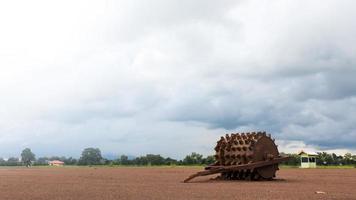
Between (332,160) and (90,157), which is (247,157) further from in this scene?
(90,157)

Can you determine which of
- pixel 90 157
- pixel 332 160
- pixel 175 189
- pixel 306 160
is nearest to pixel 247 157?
pixel 175 189

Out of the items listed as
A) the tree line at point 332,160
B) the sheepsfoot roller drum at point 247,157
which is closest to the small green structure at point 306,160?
the tree line at point 332,160

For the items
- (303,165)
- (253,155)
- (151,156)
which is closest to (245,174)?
(253,155)

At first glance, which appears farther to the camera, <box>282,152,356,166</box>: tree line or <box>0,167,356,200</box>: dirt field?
<box>282,152,356,166</box>: tree line

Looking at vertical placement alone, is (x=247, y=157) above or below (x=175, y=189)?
above

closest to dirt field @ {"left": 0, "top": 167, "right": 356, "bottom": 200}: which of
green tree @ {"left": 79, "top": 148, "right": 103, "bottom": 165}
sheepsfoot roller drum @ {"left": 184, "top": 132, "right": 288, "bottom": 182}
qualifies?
sheepsfoot roller drum @ {"left": 184, "top": 132, "right": 288, "bottom": 182}

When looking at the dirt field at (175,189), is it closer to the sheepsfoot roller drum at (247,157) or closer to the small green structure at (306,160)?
the sheepsfoot roller drum at (247,157)

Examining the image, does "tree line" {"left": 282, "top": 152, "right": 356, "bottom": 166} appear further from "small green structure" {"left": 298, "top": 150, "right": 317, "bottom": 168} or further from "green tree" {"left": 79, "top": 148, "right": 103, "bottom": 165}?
"green tree" {"left": 79, "top": 148, "right": 103, "bottom": 165}

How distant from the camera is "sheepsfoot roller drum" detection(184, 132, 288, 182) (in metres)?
25.4

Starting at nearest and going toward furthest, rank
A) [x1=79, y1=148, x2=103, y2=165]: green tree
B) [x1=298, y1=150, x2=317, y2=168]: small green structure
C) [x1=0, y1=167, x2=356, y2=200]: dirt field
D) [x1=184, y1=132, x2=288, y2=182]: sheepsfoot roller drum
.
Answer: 1. [x1=0, y1=167, x2=356, y2=200]: dirt field
2. [x1=184, y1=132, x2=288, y2=182]: sheepsfoot roller drum
3. [x1=298, y1=150, x2=317, y2=168]: small green structure
4. [x1=79, y1=148, x2=103, y2=165]: green tree

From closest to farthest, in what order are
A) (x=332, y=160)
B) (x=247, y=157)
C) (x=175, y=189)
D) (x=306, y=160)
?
(x=175, y=189), (x=247, y=157), (x=306, y=160), (x=332, y=160)

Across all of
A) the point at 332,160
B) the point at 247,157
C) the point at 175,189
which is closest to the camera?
the point at 175,189

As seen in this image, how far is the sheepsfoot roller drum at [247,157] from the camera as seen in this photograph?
25.4 meters

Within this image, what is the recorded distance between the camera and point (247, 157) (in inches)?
1006
